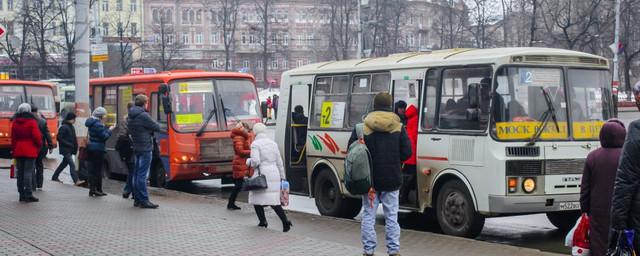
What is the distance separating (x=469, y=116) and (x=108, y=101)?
12136 mm

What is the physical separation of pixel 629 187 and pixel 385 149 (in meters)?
3.59

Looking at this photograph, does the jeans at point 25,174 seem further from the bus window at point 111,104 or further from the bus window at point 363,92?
the bus window at point 111,104

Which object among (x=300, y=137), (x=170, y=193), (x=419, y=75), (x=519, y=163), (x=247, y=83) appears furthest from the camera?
(x=247, y=83)

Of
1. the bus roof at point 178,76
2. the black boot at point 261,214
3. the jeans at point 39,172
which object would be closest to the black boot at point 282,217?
the black boot at point 261,214

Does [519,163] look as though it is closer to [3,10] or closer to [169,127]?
[169,127]

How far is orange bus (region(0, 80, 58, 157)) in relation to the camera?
30906 millimetres

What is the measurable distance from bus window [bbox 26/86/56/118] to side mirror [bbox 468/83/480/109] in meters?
22.7

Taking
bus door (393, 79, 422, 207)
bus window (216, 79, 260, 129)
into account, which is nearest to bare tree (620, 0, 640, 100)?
bus window (216, 79, 260, 129)

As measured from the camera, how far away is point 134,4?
108 metres

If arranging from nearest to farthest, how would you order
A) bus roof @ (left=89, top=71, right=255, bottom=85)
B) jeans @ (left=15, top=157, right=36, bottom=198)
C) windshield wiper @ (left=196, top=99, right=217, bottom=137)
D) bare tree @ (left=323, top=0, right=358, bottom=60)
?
jeans @ (left=15, top=157, right=36, bottom=198) → windshield wiper @ (left=196, top=99, right=217, bottom=137) → bus roof @ (left=89, top=71, right=255, bottom=85) → bare tree @ (left=323, top=0, right=358, bottom=60)

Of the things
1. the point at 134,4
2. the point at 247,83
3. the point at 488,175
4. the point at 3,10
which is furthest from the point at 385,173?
the point at 3,10

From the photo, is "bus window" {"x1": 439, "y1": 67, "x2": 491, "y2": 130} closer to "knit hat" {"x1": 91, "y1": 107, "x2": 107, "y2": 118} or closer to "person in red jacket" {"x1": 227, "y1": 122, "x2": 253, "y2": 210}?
"person in red jacket" {"x1": 227, "y1": 122, "x2": 253, "y2": 210}

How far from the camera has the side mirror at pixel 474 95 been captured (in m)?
12.0

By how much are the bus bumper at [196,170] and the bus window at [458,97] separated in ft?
23.8
